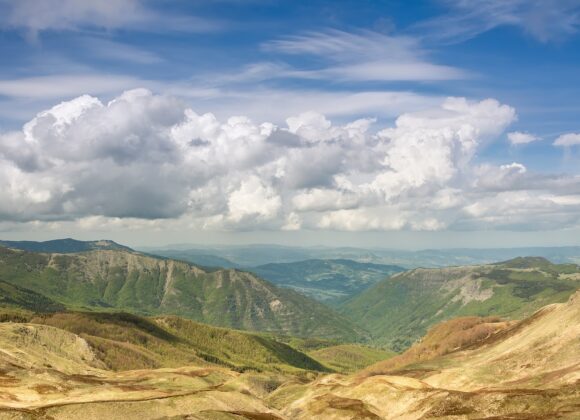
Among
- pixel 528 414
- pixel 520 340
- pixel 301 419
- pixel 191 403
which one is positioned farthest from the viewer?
pixel 520 340

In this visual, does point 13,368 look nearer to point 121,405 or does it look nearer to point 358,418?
point 121,405

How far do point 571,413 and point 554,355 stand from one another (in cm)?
6841

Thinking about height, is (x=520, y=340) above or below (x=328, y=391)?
above

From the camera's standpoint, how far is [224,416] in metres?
111

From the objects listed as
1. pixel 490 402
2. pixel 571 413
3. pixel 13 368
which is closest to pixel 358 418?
pixel 490 402

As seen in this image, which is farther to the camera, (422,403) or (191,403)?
(422,403)

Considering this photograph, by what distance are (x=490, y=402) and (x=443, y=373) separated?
67.8m

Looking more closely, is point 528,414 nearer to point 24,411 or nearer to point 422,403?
point 422,403

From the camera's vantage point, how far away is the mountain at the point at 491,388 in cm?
11006

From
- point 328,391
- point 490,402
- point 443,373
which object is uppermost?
point 490,402

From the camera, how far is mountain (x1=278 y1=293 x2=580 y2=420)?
110062 mm

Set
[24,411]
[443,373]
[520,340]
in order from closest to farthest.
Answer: [24,411] < [443,373] < [520,340]

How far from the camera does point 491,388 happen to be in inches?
5842

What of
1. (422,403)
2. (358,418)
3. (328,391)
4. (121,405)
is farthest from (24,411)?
(328,391)
